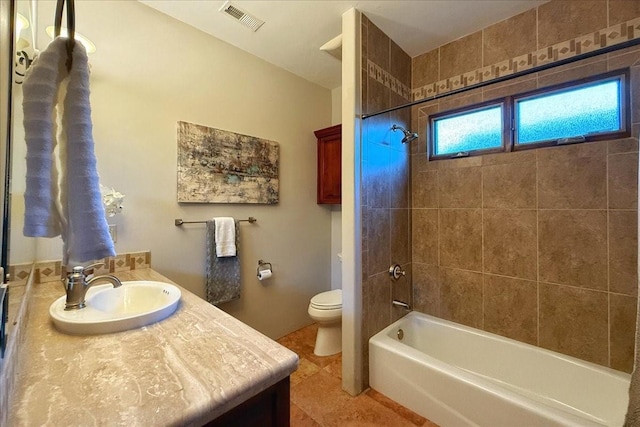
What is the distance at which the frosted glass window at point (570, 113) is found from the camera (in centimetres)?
148

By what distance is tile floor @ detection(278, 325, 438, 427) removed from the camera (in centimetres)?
148

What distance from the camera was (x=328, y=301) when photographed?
85.7 inches

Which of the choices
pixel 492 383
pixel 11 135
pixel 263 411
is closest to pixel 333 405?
pixel 492 383

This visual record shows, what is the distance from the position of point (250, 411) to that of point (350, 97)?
5.52ft

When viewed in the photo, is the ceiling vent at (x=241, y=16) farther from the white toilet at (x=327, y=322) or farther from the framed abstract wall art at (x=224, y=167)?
the white toilet at (x=327, y=322)

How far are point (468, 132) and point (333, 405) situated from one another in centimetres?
215

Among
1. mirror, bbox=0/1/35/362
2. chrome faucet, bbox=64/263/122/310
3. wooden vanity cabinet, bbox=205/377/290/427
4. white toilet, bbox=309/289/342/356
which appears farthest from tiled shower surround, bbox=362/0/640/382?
mirror, bbox=0/1/35/362

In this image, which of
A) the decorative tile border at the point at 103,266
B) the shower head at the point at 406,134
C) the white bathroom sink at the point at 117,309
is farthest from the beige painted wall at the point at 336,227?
the white bathroom sink at the point at 117,309

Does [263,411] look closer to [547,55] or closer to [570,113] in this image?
[570,113]

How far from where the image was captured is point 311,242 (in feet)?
8.70

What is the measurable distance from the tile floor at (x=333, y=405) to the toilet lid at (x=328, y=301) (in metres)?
0.43

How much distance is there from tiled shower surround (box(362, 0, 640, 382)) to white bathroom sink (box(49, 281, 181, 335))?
1176 mm

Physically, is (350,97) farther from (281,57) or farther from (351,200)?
(281,57)

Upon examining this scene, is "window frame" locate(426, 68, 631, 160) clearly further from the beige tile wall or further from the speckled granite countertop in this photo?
the speckled granite countertop
